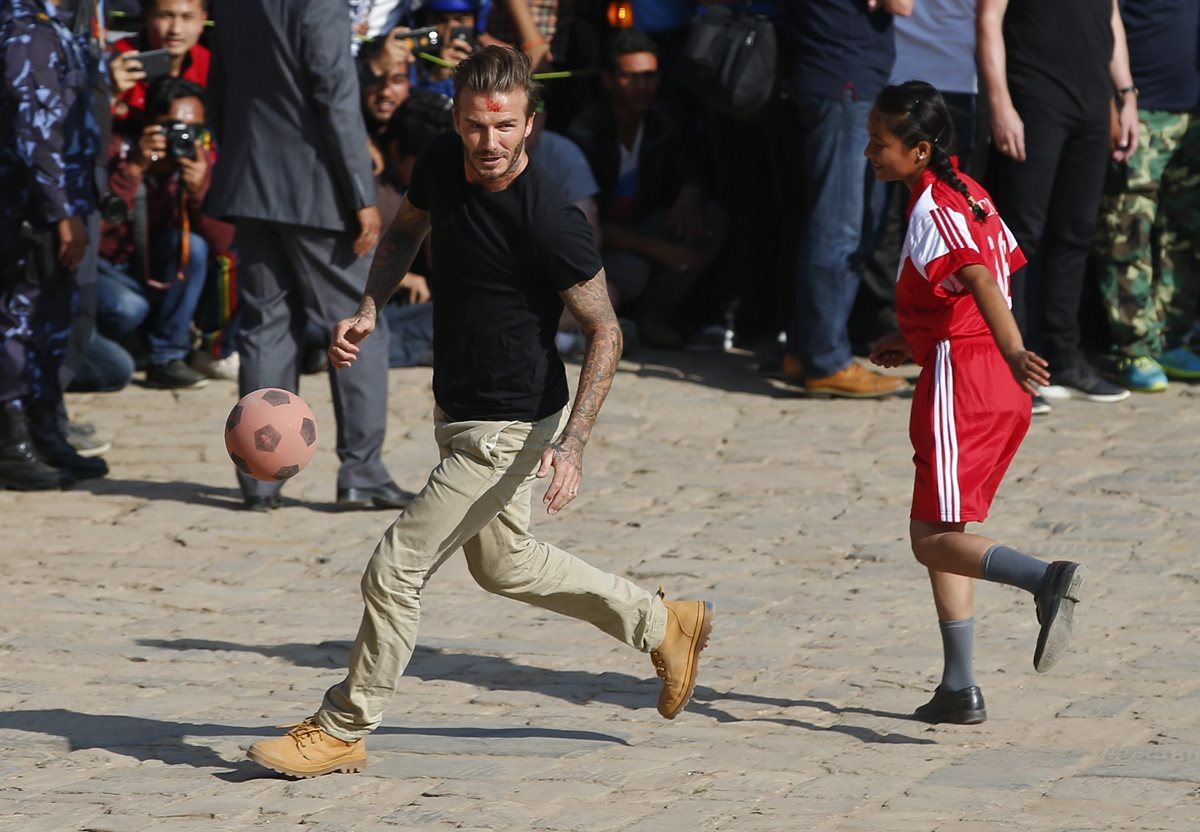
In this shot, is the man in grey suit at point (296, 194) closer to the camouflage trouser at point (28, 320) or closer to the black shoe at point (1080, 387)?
the camouflage trouser at point (28, 320)

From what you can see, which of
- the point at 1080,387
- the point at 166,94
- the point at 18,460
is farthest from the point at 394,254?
the point at 1080,387

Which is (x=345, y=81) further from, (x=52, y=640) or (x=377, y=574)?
(x=377, y=574)

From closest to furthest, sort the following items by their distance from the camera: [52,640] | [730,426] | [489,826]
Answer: [489,826] → [52,640] → [730,426]

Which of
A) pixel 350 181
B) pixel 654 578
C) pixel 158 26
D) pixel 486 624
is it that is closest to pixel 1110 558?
pixel 654 578

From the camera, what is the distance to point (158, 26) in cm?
984

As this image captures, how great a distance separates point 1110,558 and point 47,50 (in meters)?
4.79

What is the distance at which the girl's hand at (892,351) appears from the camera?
5.59m

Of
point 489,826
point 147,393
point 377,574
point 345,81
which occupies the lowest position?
point 147,393

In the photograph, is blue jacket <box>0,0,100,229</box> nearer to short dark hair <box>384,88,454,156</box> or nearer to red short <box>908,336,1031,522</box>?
short dark hair <box>384,88,454,156</box>

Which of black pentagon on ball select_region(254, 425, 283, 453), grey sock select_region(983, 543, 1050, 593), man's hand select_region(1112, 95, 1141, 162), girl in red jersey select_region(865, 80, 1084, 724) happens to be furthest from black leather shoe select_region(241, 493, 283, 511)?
man's hand select_region(1112, 95, 1141, 162)

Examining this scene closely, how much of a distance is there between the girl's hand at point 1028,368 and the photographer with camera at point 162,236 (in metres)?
5.76

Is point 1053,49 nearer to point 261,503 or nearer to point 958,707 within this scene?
point 261,503

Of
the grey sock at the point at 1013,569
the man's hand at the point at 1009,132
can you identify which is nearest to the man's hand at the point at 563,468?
the grey sock at the point at 1013,569

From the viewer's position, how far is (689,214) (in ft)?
34.8
